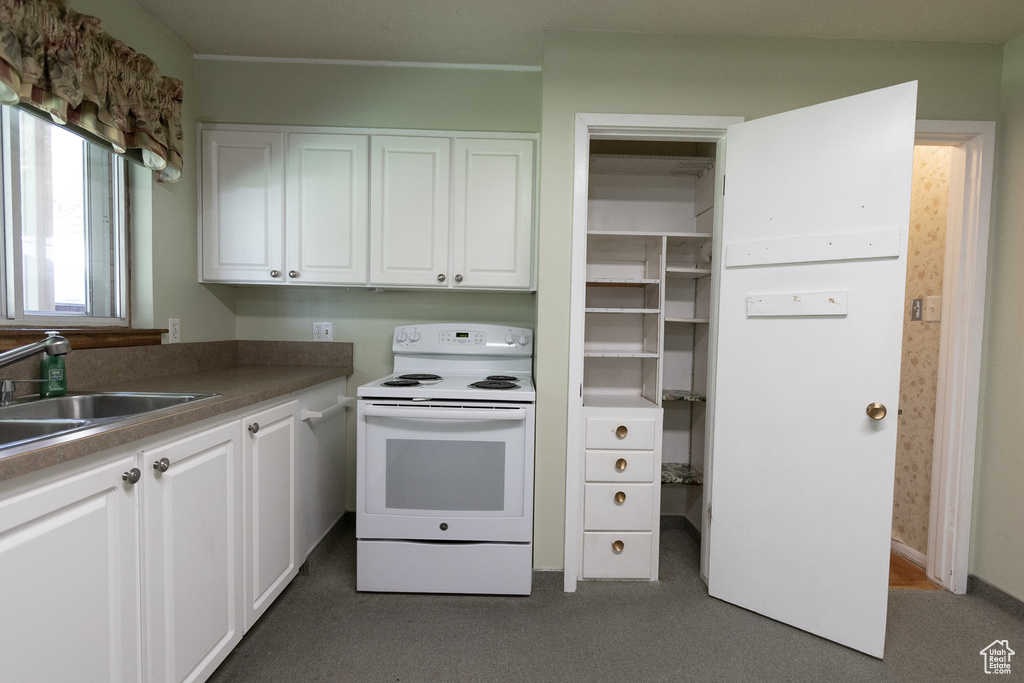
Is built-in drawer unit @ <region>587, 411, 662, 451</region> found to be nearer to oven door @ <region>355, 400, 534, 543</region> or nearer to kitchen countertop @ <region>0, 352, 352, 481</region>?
oven door @ <region>355, 400, 534, 543</region>

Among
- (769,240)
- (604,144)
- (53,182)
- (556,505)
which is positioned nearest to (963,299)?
(769,240)

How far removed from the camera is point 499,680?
149 centimetres

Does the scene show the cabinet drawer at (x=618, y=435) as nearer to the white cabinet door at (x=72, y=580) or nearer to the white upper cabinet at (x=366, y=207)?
the white upper cabinet at (x=366, y=207)

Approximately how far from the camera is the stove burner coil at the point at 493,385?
200cm

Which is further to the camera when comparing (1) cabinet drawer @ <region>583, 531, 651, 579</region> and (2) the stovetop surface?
(1) cabinet drawer @ <region>583, 531, 651, 579</region>

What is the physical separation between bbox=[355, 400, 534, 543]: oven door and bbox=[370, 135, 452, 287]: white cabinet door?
2.38ft

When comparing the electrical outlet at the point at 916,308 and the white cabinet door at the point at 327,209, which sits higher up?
the white cabinet door at the point at 327,209

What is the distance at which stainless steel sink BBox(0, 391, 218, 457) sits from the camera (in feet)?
3.71

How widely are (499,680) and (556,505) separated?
0.70 metres

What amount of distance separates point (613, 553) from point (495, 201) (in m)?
1.73

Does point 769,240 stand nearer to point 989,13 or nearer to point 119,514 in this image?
point 989,13

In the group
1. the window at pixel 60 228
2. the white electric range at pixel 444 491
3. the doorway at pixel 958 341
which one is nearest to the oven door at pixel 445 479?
the white electric range at pixel 444 491

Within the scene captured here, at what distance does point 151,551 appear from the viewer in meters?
1.10

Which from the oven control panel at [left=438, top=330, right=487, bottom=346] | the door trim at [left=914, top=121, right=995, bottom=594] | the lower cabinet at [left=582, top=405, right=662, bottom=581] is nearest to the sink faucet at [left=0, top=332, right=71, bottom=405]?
the oven control panel at [left=438, top=330, right=487, bottom=346]
